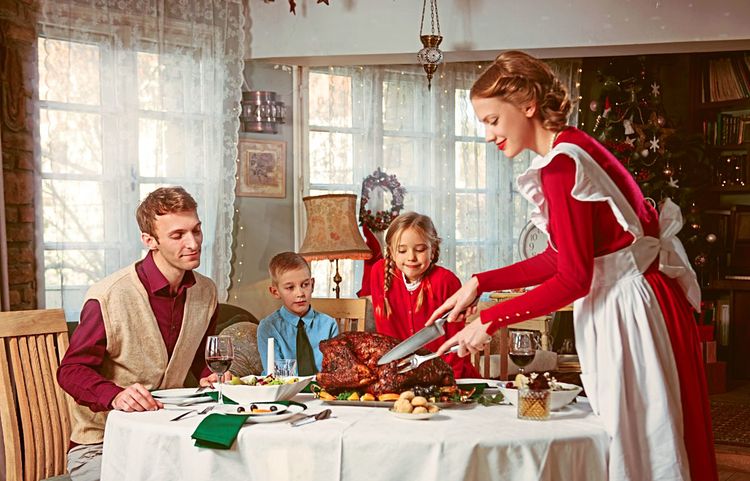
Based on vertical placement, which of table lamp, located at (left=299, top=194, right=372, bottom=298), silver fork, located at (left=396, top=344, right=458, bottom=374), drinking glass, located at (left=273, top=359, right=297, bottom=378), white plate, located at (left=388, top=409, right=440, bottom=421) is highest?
table lamp, located at (left=299, top=194, right=372, bottom=298)

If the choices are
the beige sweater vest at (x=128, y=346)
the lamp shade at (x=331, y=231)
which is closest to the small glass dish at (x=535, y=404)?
the beige sweater vest at (x=128, y=346)

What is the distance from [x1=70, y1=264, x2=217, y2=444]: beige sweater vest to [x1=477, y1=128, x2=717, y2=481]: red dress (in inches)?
42.0

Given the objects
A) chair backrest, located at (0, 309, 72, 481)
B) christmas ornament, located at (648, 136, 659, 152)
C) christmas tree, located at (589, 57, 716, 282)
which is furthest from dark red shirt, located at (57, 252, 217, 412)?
christmas ornament, located at (648, 136, 659, 152)

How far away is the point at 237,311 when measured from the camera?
18.2 feet

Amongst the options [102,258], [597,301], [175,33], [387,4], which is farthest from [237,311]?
[597,301]

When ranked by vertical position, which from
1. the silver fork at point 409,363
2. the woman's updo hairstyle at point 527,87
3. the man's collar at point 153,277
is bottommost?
the silver fork at point 409,363

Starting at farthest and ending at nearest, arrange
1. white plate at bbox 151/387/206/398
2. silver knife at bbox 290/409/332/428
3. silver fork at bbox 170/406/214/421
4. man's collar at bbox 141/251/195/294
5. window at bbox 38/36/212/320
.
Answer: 1. window at bbox 38/36/212/320
2. man's collar at bbox 141/251/195/294
3. white plate at bbox 151/387/206/398
4. silver fork at bbox 170/406/214/421
5. silver knife at bbox 290/409/332/428

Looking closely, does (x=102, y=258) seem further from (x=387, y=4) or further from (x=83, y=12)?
(x=387, y=4)

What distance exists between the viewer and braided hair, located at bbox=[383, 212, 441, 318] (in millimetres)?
3395

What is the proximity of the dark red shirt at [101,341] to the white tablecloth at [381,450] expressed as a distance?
313mm

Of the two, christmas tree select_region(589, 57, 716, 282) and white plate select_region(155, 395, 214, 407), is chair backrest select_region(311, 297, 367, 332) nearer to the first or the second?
white plate select_region(155, 395, 214, 407)

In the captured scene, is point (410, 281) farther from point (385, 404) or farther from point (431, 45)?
point (431, 45)

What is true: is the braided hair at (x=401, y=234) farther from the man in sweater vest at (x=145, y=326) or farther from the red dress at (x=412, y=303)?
the man in sweater vest at (x=145, y=326)

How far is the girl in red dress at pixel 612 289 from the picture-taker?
6.16 feet
